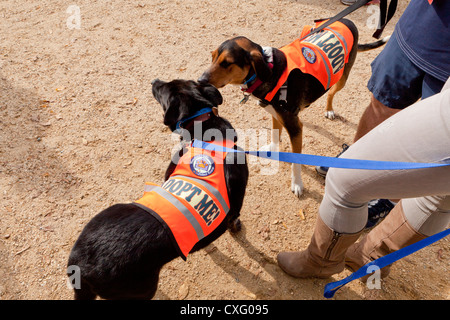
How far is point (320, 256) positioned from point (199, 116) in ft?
4.62

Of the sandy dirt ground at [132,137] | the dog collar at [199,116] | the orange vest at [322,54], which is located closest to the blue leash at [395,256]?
the sandy dirt ground at [132,137]

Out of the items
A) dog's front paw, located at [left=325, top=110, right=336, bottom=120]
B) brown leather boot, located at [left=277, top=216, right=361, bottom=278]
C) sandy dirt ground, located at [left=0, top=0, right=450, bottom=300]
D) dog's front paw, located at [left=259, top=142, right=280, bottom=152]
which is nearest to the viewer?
brown leather boot, located at [left=277, top=216, right=361, bottom=278]

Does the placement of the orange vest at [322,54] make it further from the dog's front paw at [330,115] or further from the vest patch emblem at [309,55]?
the dog's front paw at [330,115]

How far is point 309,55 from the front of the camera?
2.84m

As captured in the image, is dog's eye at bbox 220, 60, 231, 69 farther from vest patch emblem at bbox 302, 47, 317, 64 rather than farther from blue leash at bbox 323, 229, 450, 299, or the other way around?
blue leash at bbox 323, 229, 450, 299

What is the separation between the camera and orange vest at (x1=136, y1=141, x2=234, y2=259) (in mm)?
1763

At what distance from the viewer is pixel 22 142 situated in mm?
3490

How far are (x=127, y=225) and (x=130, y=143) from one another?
2049mm

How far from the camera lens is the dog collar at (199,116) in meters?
2.33

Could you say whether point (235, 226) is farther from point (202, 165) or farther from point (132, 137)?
point (132, 137)

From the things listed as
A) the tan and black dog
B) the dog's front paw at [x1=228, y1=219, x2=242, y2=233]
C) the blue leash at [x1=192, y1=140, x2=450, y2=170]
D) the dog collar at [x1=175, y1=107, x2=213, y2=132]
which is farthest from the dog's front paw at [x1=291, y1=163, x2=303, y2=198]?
the blue leash at [x1=192, y1=140, x2=450, y2=170]

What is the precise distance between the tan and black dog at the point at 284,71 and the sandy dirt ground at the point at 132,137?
82 centimetres

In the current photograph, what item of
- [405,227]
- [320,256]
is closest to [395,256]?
[405,227]
